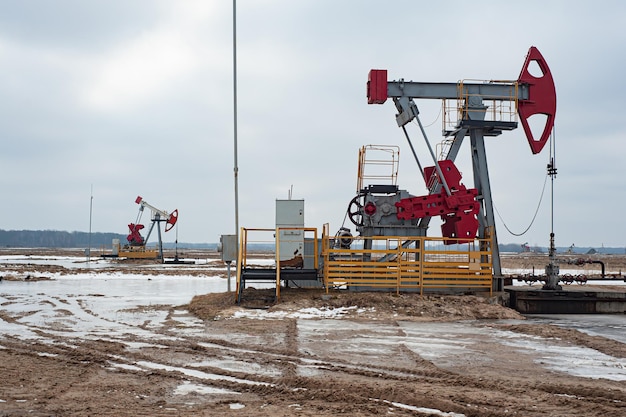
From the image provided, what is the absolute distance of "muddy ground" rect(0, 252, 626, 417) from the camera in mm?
6504

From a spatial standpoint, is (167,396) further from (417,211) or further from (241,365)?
(417,211)

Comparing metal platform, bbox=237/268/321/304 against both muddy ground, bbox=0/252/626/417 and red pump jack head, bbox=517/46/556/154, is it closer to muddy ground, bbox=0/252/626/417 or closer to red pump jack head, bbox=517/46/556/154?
muddy ground, bbox=0/252/626/417

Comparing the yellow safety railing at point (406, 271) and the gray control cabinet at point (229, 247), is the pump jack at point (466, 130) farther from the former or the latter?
the gray control cabinet at point (229, 247)

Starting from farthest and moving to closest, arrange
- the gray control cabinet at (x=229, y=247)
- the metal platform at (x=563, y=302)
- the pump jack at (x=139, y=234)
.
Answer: the pump jack at (x=139, y=234), the gray control cabinet at (x=229, y=247), the metal platform at (x=563, y=302)

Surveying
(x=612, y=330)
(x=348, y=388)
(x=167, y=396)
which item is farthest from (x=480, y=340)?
(x=167, y=396)

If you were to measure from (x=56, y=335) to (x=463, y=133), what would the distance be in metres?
12.6

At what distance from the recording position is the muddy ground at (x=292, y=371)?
21.3 ft

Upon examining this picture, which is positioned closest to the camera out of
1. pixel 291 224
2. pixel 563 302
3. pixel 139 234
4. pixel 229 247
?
pixel 291 224

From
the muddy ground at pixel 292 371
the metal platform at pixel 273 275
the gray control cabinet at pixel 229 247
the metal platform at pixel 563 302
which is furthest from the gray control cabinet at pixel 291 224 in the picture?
the metal platform at pixel 563 302

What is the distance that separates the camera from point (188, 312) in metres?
15.8

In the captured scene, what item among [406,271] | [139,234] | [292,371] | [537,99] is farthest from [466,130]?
[139,234]

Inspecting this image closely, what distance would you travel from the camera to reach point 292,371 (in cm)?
825

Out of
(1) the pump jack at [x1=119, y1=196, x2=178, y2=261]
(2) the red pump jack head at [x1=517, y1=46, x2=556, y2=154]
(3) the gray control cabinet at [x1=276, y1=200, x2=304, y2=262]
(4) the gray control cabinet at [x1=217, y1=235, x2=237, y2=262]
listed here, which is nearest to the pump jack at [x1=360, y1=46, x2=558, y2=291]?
(2) the red pump jack head at [x1=517, y1=46, x2=556, y2=154]

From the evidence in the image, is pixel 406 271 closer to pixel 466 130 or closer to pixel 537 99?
pixel 466 130
